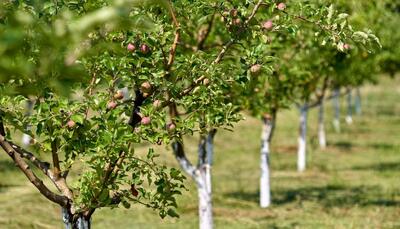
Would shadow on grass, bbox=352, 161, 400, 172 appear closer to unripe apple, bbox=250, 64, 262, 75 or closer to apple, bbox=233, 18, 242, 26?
apple, bbox=233, 18, 242, 26

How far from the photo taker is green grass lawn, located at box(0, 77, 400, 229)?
20.3 meters

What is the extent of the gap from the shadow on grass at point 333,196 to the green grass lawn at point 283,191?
0.03 metres

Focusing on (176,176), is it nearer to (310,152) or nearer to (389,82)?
(310,152)

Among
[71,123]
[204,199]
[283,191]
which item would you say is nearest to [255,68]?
[71,123]

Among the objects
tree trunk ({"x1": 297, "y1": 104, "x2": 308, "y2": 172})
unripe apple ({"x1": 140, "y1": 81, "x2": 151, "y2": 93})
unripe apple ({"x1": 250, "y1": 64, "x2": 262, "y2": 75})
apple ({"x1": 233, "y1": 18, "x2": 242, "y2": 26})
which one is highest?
tree trunk ({"x1": 297, "y1": 104, "x2": 308, "y2": 172})

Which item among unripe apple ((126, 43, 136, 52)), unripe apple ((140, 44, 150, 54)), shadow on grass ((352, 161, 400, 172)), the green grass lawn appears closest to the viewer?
unripe apple ((126, 43, 136, 52))

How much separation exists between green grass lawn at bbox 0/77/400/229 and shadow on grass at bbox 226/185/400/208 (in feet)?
0.11

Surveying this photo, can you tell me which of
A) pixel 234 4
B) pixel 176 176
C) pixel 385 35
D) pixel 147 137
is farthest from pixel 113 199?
pixel 385 35

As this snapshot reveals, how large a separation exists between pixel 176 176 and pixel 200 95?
979mm

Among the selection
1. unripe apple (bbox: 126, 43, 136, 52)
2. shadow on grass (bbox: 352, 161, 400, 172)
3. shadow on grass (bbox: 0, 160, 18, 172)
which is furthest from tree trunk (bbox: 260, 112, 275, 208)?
unripe apple (bbox: 126, 43, 136, 52)

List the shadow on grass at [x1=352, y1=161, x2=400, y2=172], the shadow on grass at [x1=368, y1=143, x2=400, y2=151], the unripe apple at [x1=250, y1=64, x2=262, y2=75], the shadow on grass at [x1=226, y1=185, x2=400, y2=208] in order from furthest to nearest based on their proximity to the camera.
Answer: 1. the shadow on grass at [x1=368, y1=143, x2=400, y2=151]
2. the shadow on grass at [x1=352, y1=161, x2=400, y2=172]
3. the shadow on grass at [x1=226, y1=185, x2=400, y2=208]
4. the unripe apple at [x1=250, y1=64, x2=262, y2=75]

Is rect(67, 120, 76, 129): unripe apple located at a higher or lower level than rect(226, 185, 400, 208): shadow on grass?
lower

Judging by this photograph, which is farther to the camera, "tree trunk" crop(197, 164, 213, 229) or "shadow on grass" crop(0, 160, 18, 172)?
"shadow on grass" crop(0, 160, 18, 172)

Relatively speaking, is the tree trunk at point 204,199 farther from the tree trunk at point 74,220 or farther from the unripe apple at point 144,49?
the unripe apple at point 144,49
